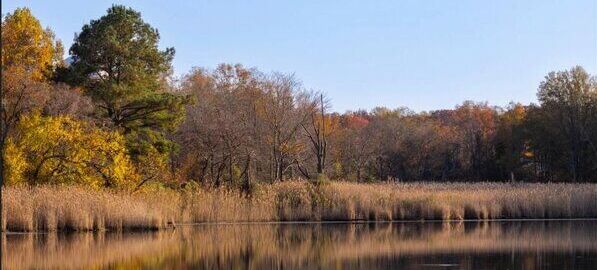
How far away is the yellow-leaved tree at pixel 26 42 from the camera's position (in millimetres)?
32188

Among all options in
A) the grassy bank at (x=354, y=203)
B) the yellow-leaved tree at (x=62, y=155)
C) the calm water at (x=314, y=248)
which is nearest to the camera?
the calm water at (x=314, y=248)

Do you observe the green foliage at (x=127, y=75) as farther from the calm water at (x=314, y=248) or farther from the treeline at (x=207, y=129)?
the calm water at (x=314, y=248)

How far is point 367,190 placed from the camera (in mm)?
27047

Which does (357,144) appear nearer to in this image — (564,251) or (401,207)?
(401,207)

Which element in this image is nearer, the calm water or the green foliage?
the calm water

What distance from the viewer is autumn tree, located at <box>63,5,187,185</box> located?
2794 cm

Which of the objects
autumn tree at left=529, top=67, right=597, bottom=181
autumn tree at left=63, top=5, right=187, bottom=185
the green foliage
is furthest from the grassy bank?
autumn tree at left=529, top=67, right=597, bottom=181

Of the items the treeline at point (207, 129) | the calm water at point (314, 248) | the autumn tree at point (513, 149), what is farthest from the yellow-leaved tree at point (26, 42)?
the autumn tree at point (513, 149)

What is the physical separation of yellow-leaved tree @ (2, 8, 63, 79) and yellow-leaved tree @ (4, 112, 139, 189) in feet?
24.2

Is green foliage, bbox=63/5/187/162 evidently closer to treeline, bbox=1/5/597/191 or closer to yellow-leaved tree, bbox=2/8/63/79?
treeline, bbox=1/5/597/191

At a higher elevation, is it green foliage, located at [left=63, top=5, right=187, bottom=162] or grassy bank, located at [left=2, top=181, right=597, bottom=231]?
green foliage, located at [left=63, top=5, right=187, bottom=162]

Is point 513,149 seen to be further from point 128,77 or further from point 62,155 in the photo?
point 62,155

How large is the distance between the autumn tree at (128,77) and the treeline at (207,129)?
5cm

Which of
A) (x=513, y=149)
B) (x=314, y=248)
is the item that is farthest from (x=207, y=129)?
(x=513, y=149)
